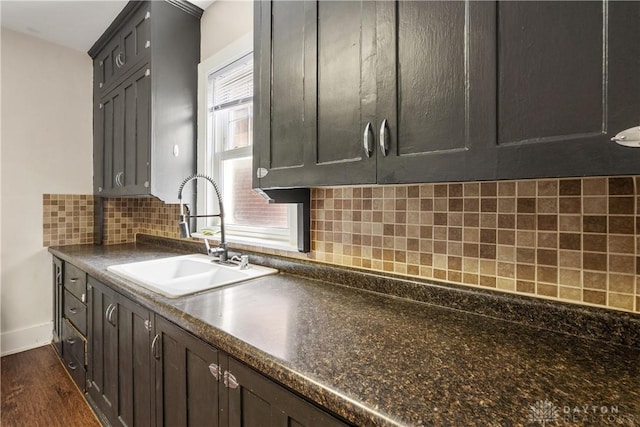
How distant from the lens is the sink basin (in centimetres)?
130

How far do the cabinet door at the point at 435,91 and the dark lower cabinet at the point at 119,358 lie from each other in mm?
1169

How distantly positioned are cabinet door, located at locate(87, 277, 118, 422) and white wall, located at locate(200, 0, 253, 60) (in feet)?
5.46

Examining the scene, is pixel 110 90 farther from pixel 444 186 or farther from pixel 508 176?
pixel 508 176

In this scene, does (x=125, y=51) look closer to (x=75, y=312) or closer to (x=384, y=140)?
(x=75, y=312)

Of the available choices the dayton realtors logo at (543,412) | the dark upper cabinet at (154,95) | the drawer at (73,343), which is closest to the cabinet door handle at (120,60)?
the dark upper cabinet at (154,95)

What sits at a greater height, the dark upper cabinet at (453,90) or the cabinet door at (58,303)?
the dark upper cabinet at (453,90)

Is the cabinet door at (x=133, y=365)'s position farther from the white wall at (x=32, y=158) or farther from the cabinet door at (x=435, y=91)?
the white wall at (x=32, y=158)

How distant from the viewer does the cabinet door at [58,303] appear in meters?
2.39

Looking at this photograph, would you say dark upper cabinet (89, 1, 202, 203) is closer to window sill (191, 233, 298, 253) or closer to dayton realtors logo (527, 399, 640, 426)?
window sill (191, 233, 298, 253)

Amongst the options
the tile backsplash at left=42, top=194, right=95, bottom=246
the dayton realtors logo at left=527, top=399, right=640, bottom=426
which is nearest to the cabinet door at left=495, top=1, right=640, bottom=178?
the dayton realtors logo at left=527, top=399, right=640, bottom=426

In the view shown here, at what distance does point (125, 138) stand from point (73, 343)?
1504 millimetres

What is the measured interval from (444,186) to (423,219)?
0.14 m

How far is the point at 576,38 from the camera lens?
60 centimetres

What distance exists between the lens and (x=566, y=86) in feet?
2.01
